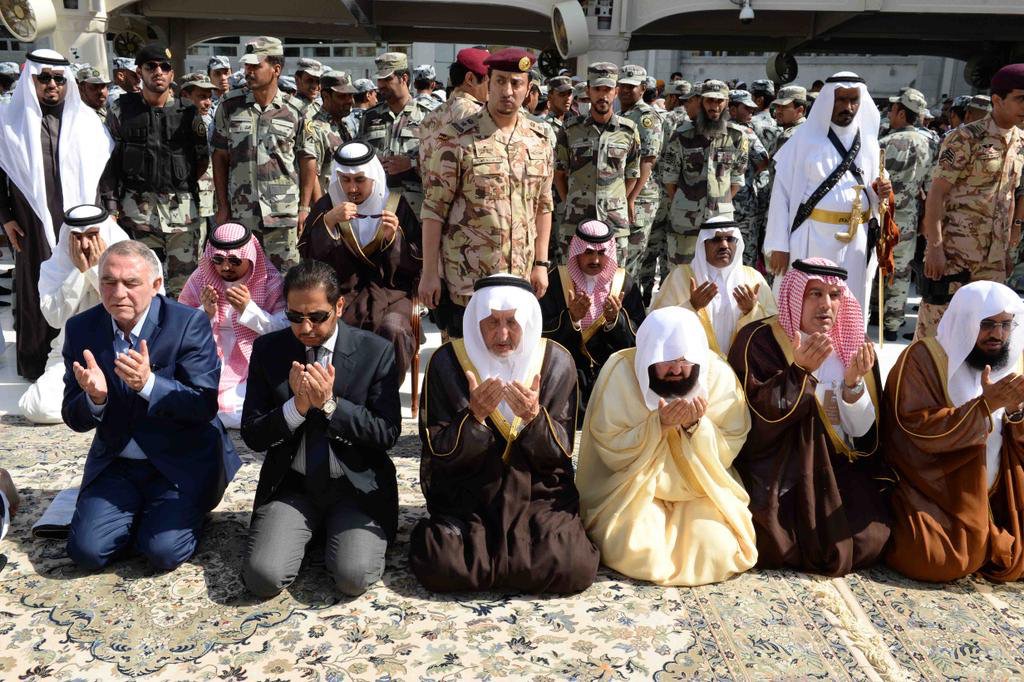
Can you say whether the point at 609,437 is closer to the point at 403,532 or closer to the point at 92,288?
the point at 403,532

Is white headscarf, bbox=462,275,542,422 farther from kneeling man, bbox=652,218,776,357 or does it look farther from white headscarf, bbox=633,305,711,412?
kneeling man, bbox=652,218,776,357

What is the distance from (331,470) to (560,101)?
17.8ft

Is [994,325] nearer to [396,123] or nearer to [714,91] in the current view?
[714,91]

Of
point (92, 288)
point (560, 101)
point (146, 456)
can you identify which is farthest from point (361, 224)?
point (560, 101)

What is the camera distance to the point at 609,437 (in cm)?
317

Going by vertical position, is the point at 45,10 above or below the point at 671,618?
above

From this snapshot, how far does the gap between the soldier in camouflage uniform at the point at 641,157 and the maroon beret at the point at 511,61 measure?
2.79 meters

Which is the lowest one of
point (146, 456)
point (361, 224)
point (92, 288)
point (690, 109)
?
point (146, 456)

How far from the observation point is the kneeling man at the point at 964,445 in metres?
3.01

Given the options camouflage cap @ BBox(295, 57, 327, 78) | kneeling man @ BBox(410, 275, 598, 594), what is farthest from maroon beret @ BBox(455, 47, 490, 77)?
camouflage cap @ BBox(295, 57, 327, 78)

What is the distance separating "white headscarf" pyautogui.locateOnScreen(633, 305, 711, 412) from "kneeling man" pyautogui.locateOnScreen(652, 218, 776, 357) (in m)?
1.45

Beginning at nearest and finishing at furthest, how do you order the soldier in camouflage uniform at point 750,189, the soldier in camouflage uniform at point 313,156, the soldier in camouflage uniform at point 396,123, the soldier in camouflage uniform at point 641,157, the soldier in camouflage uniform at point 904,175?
1. the soldier in camouflage uniform at point 313,156
2. the soldier in camouflage uniform at point 396,123
3. the soldier in camouflage uniform at point 641,157
4. the soldier in camouflage uniform at point 904,175
5. the soldier in camouflage uniform at point 750,189

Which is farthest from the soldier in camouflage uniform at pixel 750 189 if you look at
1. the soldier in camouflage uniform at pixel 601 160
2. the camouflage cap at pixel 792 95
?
the soldier in camouflage uniform at pixel 601 160

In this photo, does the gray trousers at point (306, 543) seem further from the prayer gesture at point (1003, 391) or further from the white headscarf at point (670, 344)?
the prayer gesture at point (1003, 391)
